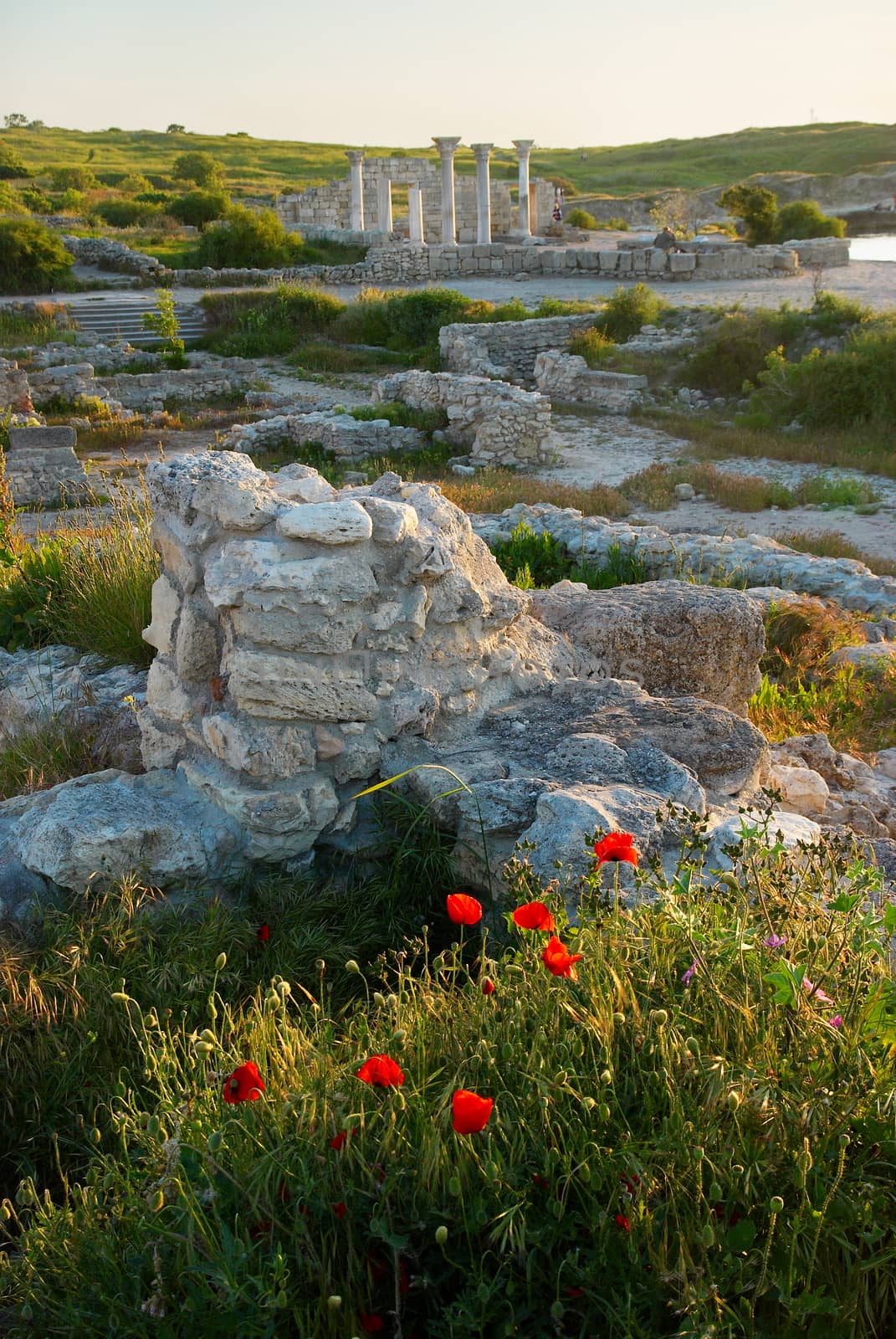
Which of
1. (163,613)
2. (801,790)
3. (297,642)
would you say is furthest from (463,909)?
(801,790)

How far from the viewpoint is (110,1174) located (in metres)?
2.09

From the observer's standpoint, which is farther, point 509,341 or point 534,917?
point 509,341

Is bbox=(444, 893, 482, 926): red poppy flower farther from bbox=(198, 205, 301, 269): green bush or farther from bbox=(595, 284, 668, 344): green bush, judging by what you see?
bbox=(198, 205, 301, 269): green bush

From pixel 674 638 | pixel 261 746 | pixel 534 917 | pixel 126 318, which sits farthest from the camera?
pixel 126 318

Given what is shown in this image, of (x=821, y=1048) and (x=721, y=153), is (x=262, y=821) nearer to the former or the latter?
(x=821, y=1048)

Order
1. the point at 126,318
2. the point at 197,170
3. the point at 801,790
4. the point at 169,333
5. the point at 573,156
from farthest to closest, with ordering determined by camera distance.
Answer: the point at 573,156 → the point at 197,170 → the point at 126,318 → the point at 169,333 → the point at 801,790

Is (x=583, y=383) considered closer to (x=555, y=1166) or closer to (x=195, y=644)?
(x=195, y=644)

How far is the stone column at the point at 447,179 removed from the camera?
3450 cm

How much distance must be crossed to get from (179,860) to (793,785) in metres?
2.31

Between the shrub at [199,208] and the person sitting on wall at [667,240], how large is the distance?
1497 cm

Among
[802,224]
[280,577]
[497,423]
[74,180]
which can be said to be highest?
[74,180]


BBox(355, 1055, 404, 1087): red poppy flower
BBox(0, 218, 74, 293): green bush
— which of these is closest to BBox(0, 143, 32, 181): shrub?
BBox(0, 218, 74, 293): green bush

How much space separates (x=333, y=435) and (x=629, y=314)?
9147 mm

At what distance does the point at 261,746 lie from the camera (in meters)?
3.51
